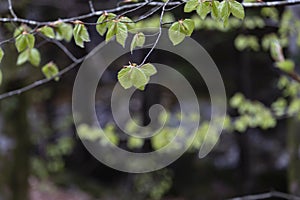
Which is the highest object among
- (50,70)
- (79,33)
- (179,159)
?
(79,33)

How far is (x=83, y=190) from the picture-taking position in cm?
521

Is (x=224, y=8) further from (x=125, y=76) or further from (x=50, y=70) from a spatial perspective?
(x=50, y=70)

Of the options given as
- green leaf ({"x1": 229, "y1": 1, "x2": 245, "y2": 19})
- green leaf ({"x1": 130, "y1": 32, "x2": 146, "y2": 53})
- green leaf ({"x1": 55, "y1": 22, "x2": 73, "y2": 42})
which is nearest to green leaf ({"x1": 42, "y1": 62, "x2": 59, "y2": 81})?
green leaf ({"x1": 55, "y1": 22, "x2": 73, "y2": 42})

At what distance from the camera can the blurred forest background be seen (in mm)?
4391

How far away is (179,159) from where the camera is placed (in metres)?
4.92

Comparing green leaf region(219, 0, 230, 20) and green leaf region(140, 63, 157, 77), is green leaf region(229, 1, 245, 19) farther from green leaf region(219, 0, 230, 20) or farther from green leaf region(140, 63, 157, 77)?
green leaf region(140, 63, 157, 77)

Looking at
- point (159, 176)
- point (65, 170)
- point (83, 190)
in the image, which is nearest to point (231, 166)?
point (159, 176)

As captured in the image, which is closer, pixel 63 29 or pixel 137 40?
pixel 137 40

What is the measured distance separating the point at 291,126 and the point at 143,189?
8.08 feet

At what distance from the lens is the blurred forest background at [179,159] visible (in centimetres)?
439

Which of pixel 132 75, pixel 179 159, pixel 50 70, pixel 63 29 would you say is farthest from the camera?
pixel 179 159

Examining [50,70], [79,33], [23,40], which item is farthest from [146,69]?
[50,70]

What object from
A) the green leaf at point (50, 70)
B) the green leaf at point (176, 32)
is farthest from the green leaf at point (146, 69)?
the green leaf at point (50, 70)

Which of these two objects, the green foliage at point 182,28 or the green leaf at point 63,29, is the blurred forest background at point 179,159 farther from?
the green foliage at point 182,28
